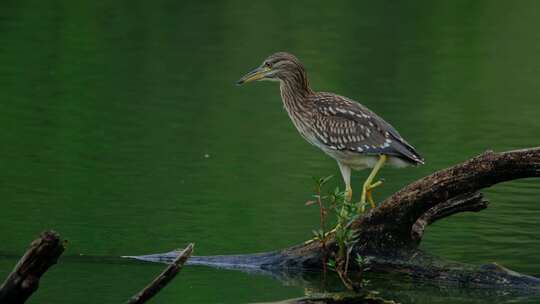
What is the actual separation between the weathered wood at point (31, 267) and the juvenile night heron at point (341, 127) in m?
3.85

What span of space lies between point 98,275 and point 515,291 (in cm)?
287

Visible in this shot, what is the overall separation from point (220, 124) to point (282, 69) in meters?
5.16

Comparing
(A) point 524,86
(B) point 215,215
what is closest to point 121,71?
(A) point 524,86

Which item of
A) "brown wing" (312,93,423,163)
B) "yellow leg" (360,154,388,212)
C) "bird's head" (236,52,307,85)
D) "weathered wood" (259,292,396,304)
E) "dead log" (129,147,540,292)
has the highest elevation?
"bird's head" (236,52,307,85)

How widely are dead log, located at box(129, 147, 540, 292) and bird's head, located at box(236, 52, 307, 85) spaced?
1.76 metres

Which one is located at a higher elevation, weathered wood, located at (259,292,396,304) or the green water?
the green water

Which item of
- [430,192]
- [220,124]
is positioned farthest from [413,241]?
[220,124]

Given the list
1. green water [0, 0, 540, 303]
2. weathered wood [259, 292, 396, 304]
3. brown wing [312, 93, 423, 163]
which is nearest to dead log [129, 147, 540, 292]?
green water [0, 0, 540, 303]

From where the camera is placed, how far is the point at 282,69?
451 inches

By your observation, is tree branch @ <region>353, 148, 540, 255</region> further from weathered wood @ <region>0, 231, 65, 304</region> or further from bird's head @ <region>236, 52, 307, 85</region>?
weathered wood @ <region>0, 231, 65, 304</region>

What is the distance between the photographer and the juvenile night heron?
1075 centimetres

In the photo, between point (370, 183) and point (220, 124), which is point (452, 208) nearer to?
point (370, 183)

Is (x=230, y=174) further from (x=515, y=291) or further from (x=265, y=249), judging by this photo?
(x=515, y=291)

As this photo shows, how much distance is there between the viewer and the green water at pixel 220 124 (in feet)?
36.1
